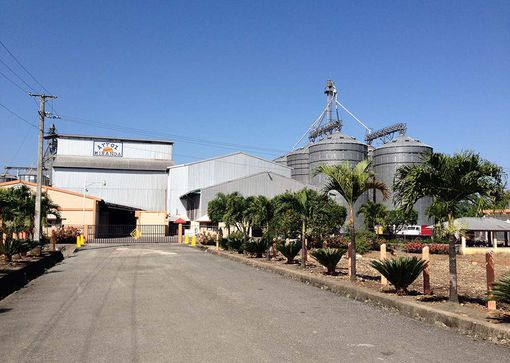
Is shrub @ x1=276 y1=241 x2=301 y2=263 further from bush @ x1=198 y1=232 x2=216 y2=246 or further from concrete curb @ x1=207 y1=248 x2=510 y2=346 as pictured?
bush @ x1=198 y1=232 x2=216 y2=246

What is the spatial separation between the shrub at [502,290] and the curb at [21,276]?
35.2 ft

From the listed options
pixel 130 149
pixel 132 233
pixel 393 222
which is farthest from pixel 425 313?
pixel 130 149

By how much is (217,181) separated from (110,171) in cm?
1633

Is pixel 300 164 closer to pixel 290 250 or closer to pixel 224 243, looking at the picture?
pixel 224 243

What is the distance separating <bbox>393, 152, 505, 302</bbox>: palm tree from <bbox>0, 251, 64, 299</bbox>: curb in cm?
998

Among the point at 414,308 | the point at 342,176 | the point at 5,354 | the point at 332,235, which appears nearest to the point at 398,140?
the point at 332,235

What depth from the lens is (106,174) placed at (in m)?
68.1

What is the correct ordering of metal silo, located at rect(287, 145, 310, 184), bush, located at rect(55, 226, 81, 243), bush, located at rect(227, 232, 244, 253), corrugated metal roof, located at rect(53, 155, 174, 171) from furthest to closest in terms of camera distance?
metal silo, located at rect(287, 145, 310, 184)
corrugated metal roof, located at rect(53, 155, 174, 171)
bush, located at rect(55, 226, 81, 243)
bush, located at rect(227, 232, 244, 253)

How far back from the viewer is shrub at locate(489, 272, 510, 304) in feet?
24.7

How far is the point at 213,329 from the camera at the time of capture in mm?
7488

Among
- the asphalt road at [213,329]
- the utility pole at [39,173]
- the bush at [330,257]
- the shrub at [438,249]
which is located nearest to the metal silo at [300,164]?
the shrub at [438,249]

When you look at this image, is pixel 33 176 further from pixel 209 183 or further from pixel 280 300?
pixel 280 300

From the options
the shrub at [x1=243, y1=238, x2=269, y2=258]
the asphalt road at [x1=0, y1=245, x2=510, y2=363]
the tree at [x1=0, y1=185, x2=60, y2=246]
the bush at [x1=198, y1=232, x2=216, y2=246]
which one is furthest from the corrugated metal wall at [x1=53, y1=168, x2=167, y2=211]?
the asphalt road at [x1=0, y1=245, x2=510, y2=363]

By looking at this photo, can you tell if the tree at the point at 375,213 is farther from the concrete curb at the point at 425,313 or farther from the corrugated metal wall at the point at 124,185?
the corrugated metal wall at the point at 124,185
